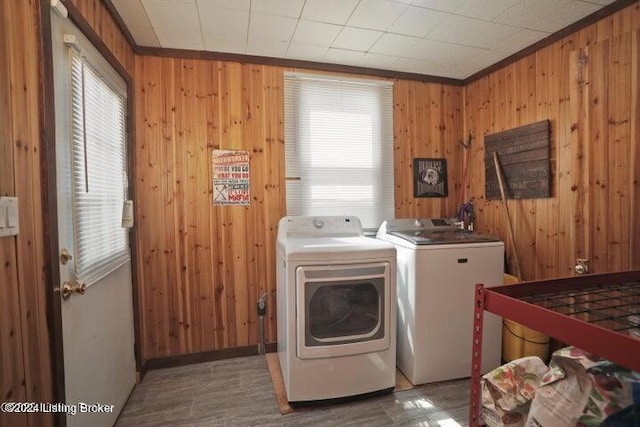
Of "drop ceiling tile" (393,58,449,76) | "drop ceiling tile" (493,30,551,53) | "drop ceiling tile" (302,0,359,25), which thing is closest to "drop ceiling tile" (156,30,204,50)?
"drop ceiling tile" (302,0,359,25)

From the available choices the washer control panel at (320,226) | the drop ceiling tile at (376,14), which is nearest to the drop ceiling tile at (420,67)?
the drop ceiling tile at (376,14)

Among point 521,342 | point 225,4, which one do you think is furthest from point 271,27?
point 521,342

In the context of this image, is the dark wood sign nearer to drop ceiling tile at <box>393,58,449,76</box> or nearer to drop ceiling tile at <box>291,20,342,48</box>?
drop ceiling tile at <box>393,58,449,76</box>

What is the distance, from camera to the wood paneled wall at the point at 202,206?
7.35ft

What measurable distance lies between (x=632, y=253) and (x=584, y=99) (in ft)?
3.19

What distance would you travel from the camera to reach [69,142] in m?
1.28

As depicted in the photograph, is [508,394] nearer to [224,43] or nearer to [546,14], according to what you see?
[546,14]

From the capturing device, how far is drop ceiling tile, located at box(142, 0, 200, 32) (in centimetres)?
175

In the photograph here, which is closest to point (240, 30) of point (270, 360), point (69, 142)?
point (69, 142)

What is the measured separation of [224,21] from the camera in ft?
6.27

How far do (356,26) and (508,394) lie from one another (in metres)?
2.15

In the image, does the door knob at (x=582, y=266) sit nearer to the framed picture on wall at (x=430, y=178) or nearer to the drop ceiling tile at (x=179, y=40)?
the framed picture on wall at (x=430, y=178)

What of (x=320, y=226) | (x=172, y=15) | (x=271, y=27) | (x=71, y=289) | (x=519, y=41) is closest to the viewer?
(x=71, y=289)

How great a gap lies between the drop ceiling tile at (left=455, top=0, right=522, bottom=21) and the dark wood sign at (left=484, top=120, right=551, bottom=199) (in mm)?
874
